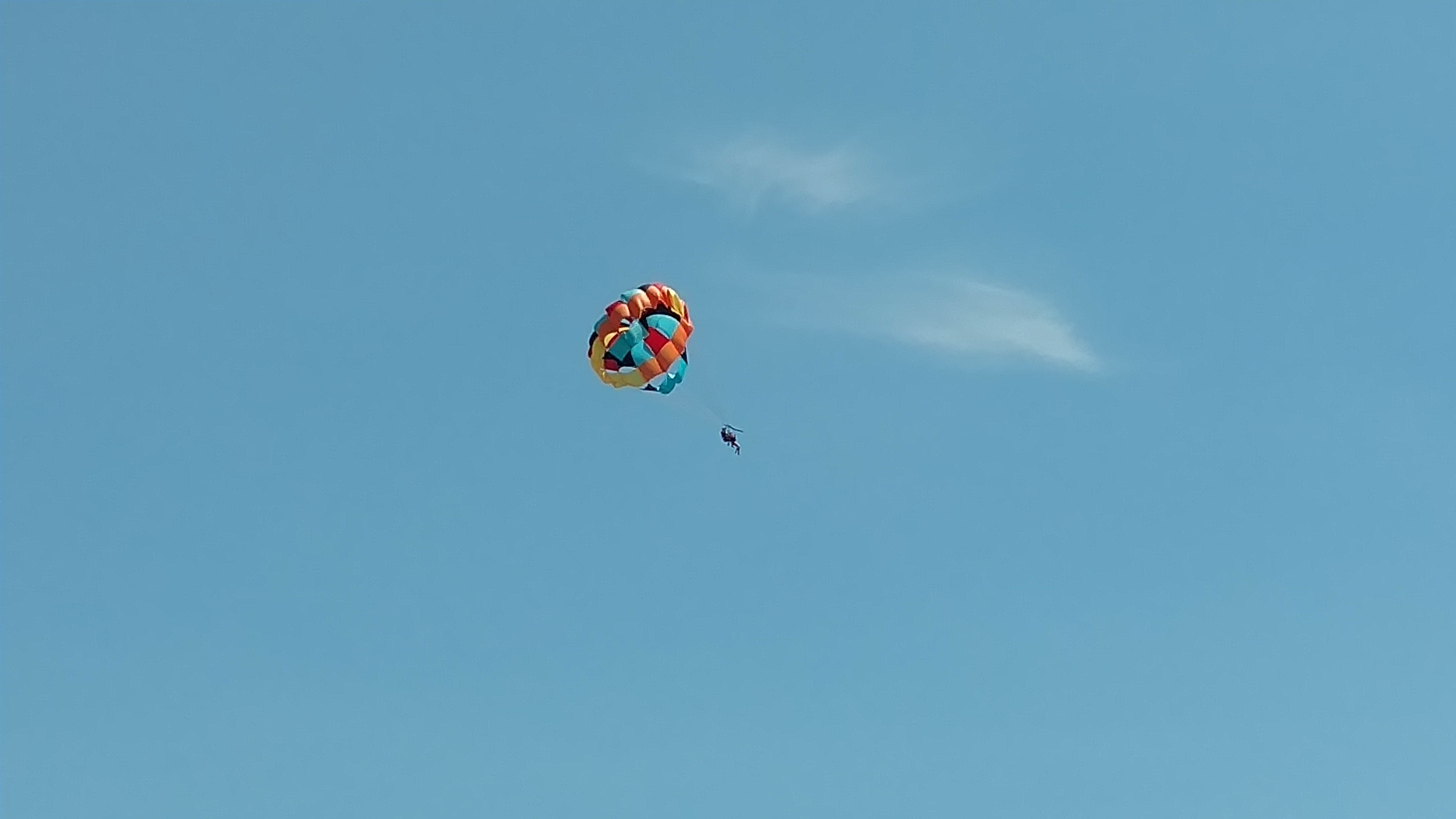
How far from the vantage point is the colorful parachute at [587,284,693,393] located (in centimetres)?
11931

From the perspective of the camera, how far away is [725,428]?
122 meters

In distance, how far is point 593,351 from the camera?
4734 inches

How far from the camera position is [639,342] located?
119 m

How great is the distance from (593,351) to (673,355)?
3783mm

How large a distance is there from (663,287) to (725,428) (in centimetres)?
732

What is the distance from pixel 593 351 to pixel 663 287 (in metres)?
4.57

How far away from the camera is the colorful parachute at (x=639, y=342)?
119312 mm

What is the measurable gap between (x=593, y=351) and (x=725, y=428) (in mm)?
7444

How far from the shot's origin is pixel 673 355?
11994 cm

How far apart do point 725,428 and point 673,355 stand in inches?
189
